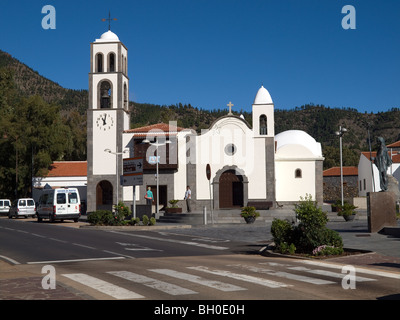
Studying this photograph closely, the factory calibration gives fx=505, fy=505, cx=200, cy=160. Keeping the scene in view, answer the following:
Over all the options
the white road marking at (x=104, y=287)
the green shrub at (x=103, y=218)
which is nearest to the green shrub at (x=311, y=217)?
the white road marking at (x=104, y=287)

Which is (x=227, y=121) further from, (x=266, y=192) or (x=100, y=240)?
(x=100, y=240)

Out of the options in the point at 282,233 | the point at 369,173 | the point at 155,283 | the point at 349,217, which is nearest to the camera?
the point at 155,283

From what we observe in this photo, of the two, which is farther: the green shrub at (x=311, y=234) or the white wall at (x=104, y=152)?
the white wall at (x=104, y=152)

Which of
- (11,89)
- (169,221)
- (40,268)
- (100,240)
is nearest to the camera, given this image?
(40,268)

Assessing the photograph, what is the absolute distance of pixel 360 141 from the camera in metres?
140

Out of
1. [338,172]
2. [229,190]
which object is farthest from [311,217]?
[338,172]

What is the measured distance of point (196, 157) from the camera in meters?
42.3

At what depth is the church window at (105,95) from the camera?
144 ft

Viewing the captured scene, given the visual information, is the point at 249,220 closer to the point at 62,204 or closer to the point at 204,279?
the point at 62,204

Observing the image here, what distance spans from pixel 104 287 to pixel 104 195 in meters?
35.6

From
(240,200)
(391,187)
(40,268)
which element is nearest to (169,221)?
(240,200)

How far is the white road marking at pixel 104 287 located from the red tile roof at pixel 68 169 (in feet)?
163

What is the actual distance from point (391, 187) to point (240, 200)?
51.7ft

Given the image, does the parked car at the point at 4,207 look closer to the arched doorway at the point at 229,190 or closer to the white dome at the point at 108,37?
the white dome at the point at 108,37
